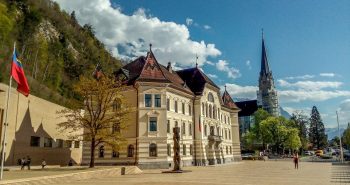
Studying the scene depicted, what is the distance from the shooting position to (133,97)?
45.5 metres

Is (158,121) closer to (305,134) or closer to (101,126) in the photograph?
(101,126)

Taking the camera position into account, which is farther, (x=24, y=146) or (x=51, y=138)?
(x=51, y=138)

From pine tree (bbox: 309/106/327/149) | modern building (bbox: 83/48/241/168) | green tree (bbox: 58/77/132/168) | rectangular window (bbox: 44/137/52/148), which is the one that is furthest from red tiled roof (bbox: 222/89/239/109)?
pine tree (bbox: 309/106/327/149)

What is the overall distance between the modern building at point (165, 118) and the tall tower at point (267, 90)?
128 m

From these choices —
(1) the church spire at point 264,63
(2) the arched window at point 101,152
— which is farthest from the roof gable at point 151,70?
(1) the church spire at point 264,63

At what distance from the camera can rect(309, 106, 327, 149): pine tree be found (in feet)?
446

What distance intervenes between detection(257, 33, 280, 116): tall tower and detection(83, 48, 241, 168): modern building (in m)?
128

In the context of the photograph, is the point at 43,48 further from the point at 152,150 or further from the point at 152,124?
the point at 152,150

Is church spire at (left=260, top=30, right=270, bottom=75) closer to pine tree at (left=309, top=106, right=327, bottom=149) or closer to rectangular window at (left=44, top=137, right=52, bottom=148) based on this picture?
pine tree at (left=309, top=106, right=327, bottom=149)

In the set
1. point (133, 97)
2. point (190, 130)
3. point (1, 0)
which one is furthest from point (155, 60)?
point (1, 0)

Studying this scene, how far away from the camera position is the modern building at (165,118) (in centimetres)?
4388

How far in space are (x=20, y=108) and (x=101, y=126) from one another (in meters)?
11.3

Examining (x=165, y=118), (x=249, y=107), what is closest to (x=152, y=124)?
(x=165, y=118)

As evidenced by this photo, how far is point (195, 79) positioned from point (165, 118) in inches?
605
